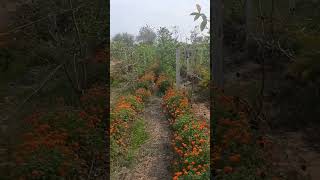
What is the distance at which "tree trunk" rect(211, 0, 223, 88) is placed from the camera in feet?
26.2

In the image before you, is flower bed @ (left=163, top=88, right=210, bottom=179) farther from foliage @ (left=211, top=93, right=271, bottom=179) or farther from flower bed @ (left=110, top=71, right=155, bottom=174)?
flower bed @ (left=110, top=71, right=155, bottom=174)

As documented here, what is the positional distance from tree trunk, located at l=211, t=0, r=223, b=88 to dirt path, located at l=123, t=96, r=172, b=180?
165cm

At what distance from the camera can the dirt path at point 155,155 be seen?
6797mm

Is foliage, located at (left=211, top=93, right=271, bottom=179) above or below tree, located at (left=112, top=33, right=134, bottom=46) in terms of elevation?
below

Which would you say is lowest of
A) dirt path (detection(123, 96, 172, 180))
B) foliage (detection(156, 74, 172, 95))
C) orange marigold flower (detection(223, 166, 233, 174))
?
dirt path (detection(123, 96, 172, 180))

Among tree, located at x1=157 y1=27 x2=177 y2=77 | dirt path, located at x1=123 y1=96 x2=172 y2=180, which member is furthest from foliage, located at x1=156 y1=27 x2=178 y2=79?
dirt path, located at x1=123 y1=96 x2=172 y2=180

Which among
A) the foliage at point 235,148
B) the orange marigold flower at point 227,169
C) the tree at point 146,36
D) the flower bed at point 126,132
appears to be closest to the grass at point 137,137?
the flower bed at point 126,132

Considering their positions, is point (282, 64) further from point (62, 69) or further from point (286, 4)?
point (62, 69)

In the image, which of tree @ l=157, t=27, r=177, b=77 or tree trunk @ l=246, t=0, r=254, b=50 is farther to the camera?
tree @ l=157, t=27, r=177, b=77

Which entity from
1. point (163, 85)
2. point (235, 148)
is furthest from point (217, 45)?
point (163, 85)

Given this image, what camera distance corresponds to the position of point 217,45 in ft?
27.0

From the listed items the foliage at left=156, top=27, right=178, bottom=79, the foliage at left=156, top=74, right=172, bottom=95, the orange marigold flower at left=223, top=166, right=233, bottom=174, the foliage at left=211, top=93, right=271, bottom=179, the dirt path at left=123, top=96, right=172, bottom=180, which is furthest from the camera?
the foliage at left=156, top=27, right=178, bottom=79

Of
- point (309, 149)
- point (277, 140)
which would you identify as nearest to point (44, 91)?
point (277, 140)

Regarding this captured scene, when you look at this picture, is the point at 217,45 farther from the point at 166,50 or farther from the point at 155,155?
the point at 166,50
